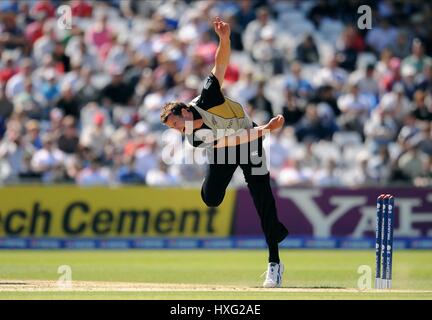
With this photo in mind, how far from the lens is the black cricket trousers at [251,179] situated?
11102 mm

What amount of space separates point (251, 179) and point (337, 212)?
785 centimetres

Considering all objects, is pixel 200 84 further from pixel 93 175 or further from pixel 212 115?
pixel 212 115

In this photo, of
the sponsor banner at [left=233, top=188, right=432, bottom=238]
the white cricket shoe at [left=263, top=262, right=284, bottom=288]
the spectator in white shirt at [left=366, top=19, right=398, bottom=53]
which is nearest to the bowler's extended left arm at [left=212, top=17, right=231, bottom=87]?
the white cricket shoe at [left=263, top=262, right=284, bottom=288]

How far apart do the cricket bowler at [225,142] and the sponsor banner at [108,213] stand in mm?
7469

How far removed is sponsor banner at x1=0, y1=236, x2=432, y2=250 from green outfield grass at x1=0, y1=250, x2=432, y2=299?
1.62ft

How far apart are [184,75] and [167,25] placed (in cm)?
210

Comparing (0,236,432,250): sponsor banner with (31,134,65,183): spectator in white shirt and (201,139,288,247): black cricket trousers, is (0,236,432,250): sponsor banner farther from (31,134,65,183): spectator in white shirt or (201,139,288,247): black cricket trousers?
(201,139,288,247): black cricket trousers

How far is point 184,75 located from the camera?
2106cm

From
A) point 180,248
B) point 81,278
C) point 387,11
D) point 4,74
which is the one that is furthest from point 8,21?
point 81,278

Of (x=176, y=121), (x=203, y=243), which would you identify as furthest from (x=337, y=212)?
(x=176, y=121)

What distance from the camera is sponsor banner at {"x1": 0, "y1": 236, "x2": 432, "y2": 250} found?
60.6 feet

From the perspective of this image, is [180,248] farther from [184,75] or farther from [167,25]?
[167,25]

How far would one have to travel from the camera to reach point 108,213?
18.6 metres

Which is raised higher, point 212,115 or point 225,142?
point 212,115
